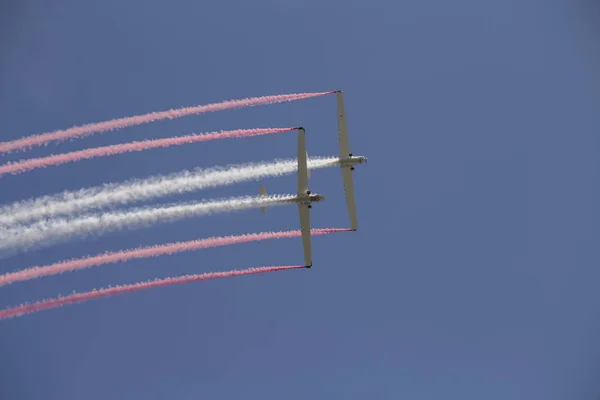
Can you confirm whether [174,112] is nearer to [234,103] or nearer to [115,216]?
[234,103]

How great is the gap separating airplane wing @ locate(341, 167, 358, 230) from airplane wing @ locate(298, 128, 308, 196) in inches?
298

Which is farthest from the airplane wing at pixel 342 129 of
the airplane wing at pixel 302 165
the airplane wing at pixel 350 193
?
the airplane wing at pixel 302 165

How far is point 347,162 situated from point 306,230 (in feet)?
29.0

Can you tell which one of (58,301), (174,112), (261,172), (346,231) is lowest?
(58,301)

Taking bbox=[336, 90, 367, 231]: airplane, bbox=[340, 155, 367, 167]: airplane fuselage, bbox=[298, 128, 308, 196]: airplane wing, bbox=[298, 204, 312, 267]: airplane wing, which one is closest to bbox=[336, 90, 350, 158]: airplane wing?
bbox=[336, 90, 367, 231]: airplane

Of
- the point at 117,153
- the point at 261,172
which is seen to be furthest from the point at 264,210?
the point at 117,153

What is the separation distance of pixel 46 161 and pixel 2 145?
9.58 feet

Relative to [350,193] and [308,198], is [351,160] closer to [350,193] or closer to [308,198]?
[350,193]

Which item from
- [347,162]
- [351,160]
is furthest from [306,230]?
A: [351,160]

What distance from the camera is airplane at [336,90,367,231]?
64.7 meters

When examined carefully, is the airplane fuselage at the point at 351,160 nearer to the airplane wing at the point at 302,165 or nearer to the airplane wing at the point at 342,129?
the airplane wing at the point at 342,129

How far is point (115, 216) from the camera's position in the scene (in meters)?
53.5

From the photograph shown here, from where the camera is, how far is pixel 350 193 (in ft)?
219

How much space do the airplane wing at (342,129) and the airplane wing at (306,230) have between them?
26.4 ft
